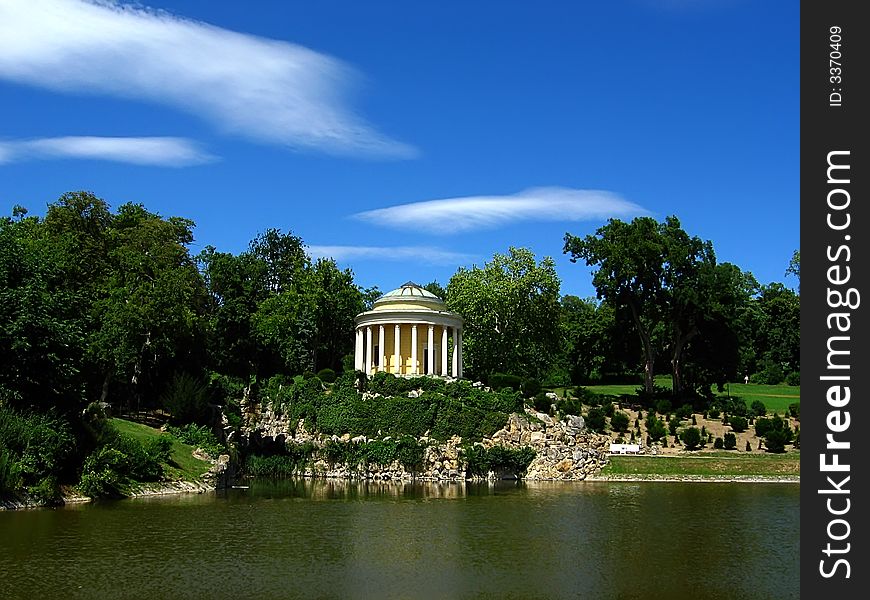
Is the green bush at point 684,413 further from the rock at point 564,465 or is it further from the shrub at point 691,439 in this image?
the rock at point 564,465

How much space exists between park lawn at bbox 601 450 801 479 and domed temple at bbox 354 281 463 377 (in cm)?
1431

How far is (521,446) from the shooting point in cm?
4784

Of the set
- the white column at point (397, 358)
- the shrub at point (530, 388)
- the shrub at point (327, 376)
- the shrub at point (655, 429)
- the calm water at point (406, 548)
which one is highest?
the white column at point (397, 358)

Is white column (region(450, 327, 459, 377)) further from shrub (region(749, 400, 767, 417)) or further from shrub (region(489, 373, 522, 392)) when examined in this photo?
shrub (region(749, 400, 767, 417))

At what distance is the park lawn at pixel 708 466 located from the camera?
145ft

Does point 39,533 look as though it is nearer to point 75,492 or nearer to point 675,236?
point 75,492

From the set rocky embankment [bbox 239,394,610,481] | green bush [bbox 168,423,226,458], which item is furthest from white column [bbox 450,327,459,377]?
green bush [bbox 168,423,226,458]

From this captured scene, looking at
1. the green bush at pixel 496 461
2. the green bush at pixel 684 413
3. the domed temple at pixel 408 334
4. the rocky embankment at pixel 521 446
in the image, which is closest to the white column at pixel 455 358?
the domed temple at pixel 408 334

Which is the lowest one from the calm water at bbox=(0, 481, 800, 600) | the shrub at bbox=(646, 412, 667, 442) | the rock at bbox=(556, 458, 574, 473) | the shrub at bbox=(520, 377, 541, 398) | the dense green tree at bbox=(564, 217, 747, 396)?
the rock at bbox=(556, 458, 574, 473)

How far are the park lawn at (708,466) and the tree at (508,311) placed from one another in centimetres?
2248

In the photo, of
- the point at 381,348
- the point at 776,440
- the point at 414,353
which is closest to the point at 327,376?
the point at 381,348

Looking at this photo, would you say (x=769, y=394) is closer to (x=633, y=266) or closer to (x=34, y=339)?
(x=633, y=266)

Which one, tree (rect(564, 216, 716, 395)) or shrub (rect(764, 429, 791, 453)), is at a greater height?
tree (rect(564, 216, 716, 395))

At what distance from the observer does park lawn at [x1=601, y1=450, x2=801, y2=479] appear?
4412 cm
